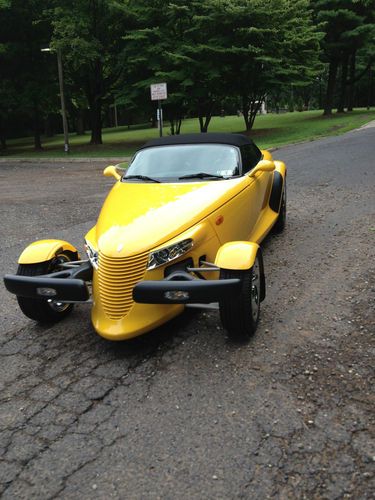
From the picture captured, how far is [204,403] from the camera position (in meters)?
3.09

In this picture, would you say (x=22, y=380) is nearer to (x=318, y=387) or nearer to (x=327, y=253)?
(x=318, y=387)

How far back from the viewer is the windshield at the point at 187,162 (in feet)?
17.0

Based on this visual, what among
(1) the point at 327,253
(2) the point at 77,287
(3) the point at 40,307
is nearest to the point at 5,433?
(2) the point at 77,287

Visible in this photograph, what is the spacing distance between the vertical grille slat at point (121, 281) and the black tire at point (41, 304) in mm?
711

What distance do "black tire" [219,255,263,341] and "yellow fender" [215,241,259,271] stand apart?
4 cm

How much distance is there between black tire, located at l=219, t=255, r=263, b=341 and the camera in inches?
143

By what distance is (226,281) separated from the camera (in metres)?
3.42

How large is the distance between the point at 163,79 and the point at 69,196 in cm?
1210

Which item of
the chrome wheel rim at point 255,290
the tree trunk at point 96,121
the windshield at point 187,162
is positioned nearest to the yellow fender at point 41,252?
the windshield at point 187,162

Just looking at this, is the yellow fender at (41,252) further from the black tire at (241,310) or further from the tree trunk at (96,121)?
the tree trunk at (96,121)

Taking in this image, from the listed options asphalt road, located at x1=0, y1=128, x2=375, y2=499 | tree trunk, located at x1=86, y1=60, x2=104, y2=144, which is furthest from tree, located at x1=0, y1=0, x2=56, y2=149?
asphalt road, located at x1=0, y1=128, x2=375, y2=499

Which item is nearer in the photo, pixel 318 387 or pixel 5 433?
pixel 5 433

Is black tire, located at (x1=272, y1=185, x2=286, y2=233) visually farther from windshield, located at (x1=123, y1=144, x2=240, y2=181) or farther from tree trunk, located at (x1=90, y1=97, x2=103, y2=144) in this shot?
tree trunk, located at (x1=90, y1=97, x2=103, y2=144)

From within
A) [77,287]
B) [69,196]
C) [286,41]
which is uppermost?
[286,41]
